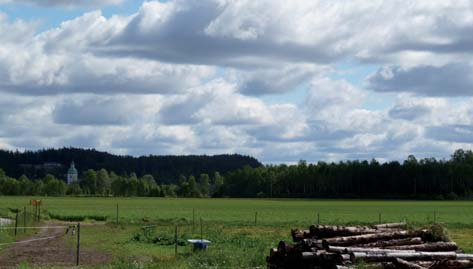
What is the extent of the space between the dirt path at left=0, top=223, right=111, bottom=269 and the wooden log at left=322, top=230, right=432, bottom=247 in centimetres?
872

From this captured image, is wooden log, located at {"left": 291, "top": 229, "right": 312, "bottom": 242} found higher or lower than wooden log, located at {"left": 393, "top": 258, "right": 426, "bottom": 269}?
higher

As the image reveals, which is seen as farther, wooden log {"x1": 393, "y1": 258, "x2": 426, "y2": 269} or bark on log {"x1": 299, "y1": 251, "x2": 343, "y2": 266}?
bark on log {"x1": 299, "y1": 251, "x2": 343, "y2": 266}

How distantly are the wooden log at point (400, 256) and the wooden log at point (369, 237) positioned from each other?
1.08 metres

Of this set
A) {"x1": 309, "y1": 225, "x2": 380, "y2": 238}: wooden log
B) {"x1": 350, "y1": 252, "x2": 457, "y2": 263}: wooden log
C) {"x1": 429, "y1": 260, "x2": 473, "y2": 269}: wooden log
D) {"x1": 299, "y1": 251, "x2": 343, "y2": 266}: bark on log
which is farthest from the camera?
{"x1": 309, "y1": 225, "x2": 380, "y2": 238}: wooden log

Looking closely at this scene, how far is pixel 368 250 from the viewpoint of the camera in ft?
76.8

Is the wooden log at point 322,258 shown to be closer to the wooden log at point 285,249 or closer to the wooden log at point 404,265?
the wooden log at point 285,249

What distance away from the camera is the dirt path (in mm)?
29062

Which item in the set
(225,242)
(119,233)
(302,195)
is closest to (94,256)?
(225,242)

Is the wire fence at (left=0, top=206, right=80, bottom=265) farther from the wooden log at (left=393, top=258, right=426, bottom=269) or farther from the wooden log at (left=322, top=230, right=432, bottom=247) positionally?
the wooden log at (left=393, top=258, right=426, bottom=269)

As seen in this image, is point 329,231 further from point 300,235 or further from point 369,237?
point 300,235

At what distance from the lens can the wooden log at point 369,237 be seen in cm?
2431

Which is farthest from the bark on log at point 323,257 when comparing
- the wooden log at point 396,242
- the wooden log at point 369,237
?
the wooden log at point 396,242

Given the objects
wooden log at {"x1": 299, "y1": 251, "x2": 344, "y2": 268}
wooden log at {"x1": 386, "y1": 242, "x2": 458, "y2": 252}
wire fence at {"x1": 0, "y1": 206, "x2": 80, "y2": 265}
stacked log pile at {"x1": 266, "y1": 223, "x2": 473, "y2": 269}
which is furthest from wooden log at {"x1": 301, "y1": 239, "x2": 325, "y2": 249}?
wire fence at {"x1": 0, "y1": 206, "x2": 80, "y2": 265}

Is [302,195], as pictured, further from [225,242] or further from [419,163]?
[225,242]
